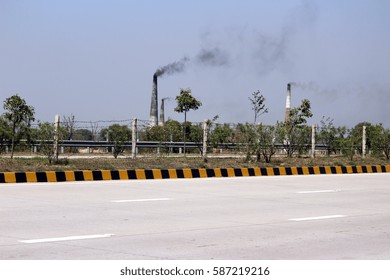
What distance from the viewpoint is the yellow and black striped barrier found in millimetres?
→ 18375

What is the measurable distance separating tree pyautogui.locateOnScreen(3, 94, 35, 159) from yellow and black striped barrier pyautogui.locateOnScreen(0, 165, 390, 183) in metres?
4.98

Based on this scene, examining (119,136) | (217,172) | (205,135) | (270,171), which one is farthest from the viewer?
Answer: (119,136)

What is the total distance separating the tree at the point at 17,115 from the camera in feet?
78.8

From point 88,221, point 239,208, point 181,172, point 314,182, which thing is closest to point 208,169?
point 181,172

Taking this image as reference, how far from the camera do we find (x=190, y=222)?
10.4m

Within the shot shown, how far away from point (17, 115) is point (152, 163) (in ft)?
15.5

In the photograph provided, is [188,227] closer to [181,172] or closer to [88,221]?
[88,221]

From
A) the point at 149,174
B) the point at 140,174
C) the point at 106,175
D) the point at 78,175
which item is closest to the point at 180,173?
the point at 149,174

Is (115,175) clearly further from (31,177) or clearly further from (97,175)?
(31,177)

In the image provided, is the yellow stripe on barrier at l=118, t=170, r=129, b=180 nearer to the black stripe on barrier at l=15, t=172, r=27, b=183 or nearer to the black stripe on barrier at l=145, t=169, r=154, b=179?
the black stripe on barrier at l=145, t=169, r=154, b=179

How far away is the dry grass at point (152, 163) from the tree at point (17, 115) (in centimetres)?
169
